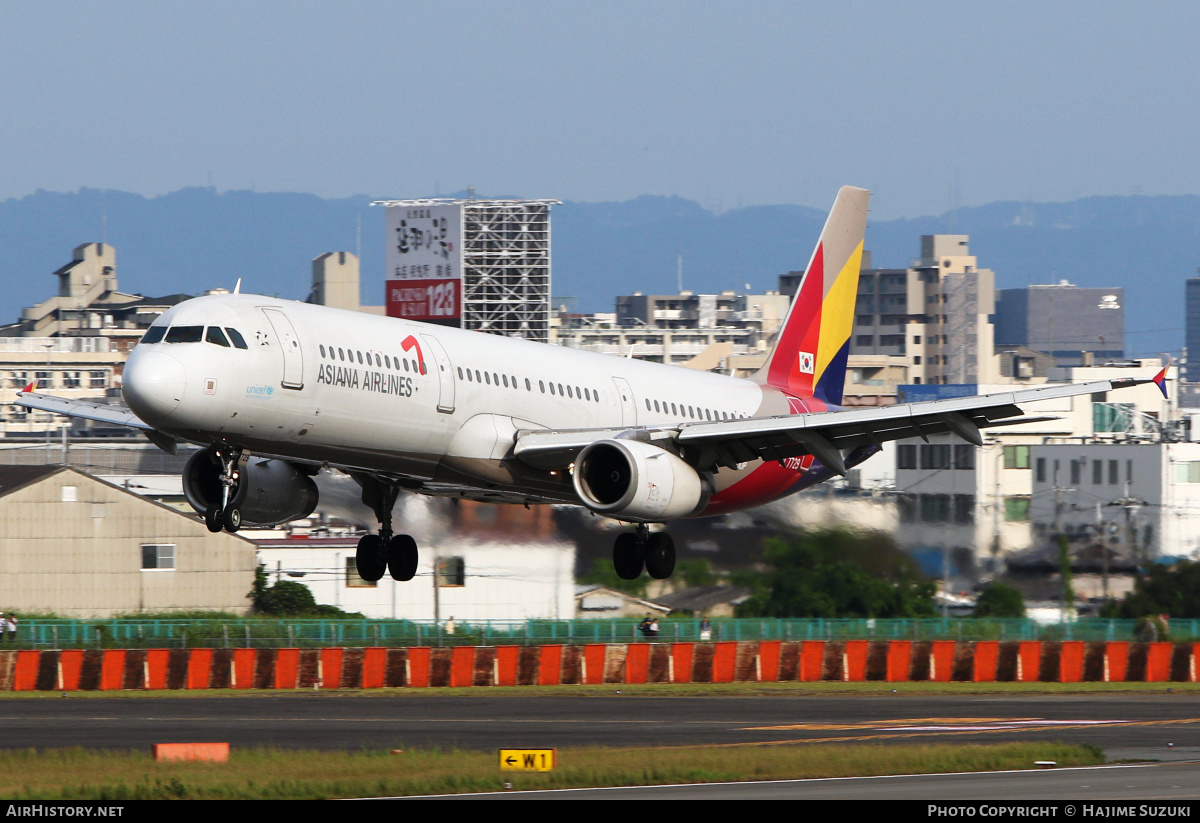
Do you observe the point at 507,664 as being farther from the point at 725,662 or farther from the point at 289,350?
the point at 289,350

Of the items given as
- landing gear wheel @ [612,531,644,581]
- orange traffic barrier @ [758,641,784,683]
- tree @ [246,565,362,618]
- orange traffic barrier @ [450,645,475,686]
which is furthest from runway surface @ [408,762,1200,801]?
tree @ [246,565,362,618]

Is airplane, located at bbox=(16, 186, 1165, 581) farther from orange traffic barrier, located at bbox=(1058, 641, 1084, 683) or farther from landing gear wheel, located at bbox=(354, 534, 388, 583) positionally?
orange traffic barrier, located at bbox=(1058, 641, 1084, 683)

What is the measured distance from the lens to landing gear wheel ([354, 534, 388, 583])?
124ft

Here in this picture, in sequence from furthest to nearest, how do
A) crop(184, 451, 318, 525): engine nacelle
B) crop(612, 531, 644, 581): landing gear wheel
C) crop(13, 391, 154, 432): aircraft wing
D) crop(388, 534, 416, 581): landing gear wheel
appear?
crop(612, 531, 644, 581): landing gear wheel, crop(388, 534, 416, 581): landing gear wheel, crop(13, 391, 154, 432): aircraft wing, crop(184, 451, 318, 525): engine nacelle

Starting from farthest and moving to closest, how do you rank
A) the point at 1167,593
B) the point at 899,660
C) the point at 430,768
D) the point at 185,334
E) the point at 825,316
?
the point at 1167,593, the point at 899,660, the point at 825,316, the point at 185,334, the point at 430,768

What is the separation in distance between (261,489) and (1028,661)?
1095 inches

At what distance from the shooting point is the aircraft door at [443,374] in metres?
33.3

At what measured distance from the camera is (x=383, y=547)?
3803cm

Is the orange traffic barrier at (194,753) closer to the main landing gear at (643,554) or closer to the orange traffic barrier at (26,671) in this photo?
the main landing gear at (643,554)

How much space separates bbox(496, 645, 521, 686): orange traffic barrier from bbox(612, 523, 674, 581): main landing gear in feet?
41.5

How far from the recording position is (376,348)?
1268 inches

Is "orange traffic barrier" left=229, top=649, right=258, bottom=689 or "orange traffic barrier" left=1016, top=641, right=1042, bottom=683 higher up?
"orange traffic barrier" left=229, top=649, right=258, bottom=689

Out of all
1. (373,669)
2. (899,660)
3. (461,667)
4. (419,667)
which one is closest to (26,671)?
(373,669)
